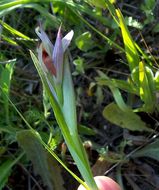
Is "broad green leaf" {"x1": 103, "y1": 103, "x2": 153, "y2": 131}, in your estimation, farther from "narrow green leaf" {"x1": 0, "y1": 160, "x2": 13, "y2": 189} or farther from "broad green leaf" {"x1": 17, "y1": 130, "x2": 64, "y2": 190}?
"narrow green leaf" {"x1": 0, "y1": 160, "x2": 13, "y2": 189}

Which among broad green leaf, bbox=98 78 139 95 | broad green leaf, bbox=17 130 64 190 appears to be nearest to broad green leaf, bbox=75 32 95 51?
broad green leaf, bbox=98 78 139 95

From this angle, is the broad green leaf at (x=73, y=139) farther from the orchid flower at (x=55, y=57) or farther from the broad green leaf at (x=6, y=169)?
the broad green leaf at (x=6, y=169)

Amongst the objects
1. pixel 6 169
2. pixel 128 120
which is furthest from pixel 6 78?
pixel 128 120

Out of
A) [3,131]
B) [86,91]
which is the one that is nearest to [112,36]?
[86,91]

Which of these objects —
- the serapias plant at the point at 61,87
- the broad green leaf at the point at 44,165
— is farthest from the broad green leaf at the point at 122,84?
the serapias plant at the point at 61,87

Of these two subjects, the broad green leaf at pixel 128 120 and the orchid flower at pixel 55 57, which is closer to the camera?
the orchid flower at pixel 55 57

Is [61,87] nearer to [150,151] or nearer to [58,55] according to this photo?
[58,55]
